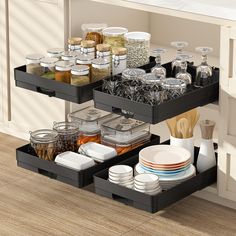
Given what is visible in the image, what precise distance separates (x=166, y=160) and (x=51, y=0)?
828 mm

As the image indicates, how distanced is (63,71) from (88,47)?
156 millimetres

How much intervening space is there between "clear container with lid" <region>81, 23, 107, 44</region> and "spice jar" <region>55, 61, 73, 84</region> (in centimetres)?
22

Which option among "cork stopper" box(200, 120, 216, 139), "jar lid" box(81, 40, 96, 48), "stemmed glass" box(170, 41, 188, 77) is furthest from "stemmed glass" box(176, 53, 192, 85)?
"jar lid" box(81, 40, 96, 48)

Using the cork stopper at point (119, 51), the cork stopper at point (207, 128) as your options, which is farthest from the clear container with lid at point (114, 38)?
the cork stopper at point (207, 128)

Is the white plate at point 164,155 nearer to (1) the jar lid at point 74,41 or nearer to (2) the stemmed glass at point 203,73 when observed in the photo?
(2) the stemmed glass at point 203,73

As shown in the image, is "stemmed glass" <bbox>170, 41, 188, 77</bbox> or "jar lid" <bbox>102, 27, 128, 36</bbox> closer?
"stemmed glass" <bbox>170, 41, 188, 77</bbox>

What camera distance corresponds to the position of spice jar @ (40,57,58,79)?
12.2 ft

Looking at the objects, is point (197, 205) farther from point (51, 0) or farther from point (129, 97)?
point (51, 0)

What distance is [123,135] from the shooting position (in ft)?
12.3

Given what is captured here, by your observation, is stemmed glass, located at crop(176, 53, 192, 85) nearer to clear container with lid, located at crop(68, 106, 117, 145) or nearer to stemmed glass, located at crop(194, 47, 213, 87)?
stemmed glass, located at crop(194, 47, 213, 87)

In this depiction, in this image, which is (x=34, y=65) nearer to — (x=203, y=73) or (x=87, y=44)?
(x=87, y=44)

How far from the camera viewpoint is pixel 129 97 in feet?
11.5

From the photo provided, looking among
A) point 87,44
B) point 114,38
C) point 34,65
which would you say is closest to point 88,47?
point 87,44

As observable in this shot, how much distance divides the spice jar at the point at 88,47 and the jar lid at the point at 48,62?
0.11 m
